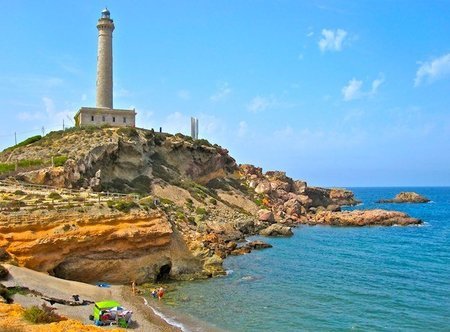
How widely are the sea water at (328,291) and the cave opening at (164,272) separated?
2.33m

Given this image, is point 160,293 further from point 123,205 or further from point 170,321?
point 123,205

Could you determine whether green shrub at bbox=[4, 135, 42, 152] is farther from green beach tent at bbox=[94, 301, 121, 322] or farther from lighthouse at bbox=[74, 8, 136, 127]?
green beach tent at bbox=[94, 301, 121, 322]

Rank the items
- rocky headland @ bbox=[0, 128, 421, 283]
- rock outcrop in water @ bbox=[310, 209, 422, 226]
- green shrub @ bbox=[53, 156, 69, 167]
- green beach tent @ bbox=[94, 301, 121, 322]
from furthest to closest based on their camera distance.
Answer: rock outcrop in water @ bbox=[310, 209, 422, 226], green shrub @ bbox=[53, 156, 69, 167], rocky headland @ bbox=[0, 128, 421, 283], green beach tent @ bbox=[94, 301, 121, 322]

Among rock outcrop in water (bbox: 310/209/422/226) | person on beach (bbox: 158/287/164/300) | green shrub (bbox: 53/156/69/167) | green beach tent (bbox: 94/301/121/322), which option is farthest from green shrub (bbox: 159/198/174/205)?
green beach tent (bbox: 94/301/121/322)

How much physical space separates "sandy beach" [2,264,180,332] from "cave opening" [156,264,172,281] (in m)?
4.03

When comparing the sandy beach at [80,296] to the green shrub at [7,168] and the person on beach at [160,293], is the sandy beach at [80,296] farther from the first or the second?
the green shrub at [7,168]

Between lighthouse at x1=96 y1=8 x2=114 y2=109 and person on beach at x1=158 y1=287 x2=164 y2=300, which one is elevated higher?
lighthouse at x1=96 y1=8 x2=114 y2=109

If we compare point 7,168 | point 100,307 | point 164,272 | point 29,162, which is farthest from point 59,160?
point 100,307

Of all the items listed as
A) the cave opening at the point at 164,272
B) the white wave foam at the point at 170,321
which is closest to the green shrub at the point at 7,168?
the cave opening at the point at 164,272

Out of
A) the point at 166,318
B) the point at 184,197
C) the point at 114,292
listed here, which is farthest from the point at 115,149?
the point at 166,318

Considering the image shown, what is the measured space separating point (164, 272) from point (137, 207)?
5367 millimetres

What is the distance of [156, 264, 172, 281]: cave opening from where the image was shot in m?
34.2

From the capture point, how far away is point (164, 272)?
1369 inches

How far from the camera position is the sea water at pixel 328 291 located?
2534 cm
